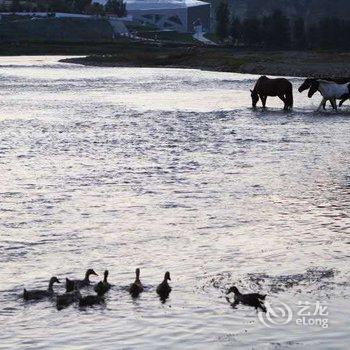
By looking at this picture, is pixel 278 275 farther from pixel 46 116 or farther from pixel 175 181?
pixel 46 116

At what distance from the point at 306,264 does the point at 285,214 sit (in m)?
4.86

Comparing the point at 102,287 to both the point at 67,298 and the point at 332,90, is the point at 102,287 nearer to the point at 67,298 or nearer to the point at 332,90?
the point at 67,298

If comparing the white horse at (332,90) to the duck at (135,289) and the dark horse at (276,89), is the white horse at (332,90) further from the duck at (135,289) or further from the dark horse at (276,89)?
the duck at (135,289)

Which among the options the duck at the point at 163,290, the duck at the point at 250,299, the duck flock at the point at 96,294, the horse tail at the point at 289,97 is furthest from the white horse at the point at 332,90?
the duck at the point at 250,299

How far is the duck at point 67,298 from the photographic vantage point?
15.9 meters

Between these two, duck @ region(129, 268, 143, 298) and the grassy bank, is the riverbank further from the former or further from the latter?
duck @ region(129, 268, 143, 298)

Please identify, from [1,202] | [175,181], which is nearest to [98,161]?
[175,181]

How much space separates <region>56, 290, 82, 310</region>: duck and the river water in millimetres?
161

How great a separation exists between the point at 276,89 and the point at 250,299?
38425 mm

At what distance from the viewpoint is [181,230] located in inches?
834

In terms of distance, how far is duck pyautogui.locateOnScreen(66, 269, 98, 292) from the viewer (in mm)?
16234

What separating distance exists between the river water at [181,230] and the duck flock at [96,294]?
0.15 m

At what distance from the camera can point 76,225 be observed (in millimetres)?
21688

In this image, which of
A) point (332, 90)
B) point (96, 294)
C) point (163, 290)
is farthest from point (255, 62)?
point (96, 294)
